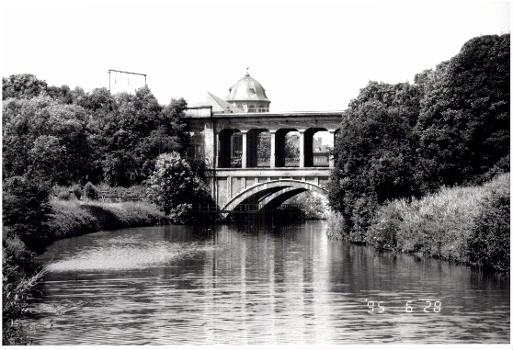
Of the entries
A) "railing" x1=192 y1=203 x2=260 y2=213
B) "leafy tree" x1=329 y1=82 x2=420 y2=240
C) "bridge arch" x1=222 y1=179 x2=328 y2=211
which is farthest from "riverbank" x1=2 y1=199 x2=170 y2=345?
"leafy tree" x1=329 y1=82 x2=420 y2=240

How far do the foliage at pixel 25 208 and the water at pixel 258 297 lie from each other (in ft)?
4.42

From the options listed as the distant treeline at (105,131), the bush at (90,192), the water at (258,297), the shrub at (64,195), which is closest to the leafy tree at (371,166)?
the water at (258,297)

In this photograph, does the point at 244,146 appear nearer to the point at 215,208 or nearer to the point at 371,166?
the point at 215,208

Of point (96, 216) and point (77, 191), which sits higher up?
point (77, 191)

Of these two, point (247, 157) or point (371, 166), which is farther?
point (247, 157)

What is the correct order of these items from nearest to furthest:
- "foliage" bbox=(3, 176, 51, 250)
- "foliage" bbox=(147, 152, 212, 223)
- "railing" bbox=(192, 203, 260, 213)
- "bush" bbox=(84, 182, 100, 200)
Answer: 1. "foliage" bbox=(3, 176, 51, 250)
2. "bush" bbox=(84, 182, 100, 200)
3. "foliage" bbox=(147, 152, 212, 223)
4. "railing" bbox=(192, 203, 260, 213)

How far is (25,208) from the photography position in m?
38.6

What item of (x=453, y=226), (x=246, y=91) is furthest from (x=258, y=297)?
(x=246, y=91)

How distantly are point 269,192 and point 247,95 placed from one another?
53.6 m

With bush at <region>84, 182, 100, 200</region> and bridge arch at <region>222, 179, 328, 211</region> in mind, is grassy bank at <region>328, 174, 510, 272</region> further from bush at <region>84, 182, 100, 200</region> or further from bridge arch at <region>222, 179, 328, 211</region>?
bush at <region>84, 182, 100, 200</region>

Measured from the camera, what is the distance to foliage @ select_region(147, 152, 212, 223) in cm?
6888

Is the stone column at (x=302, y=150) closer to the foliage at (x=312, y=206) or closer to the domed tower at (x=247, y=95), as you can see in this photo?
the foliage at (x=312, y=206)
